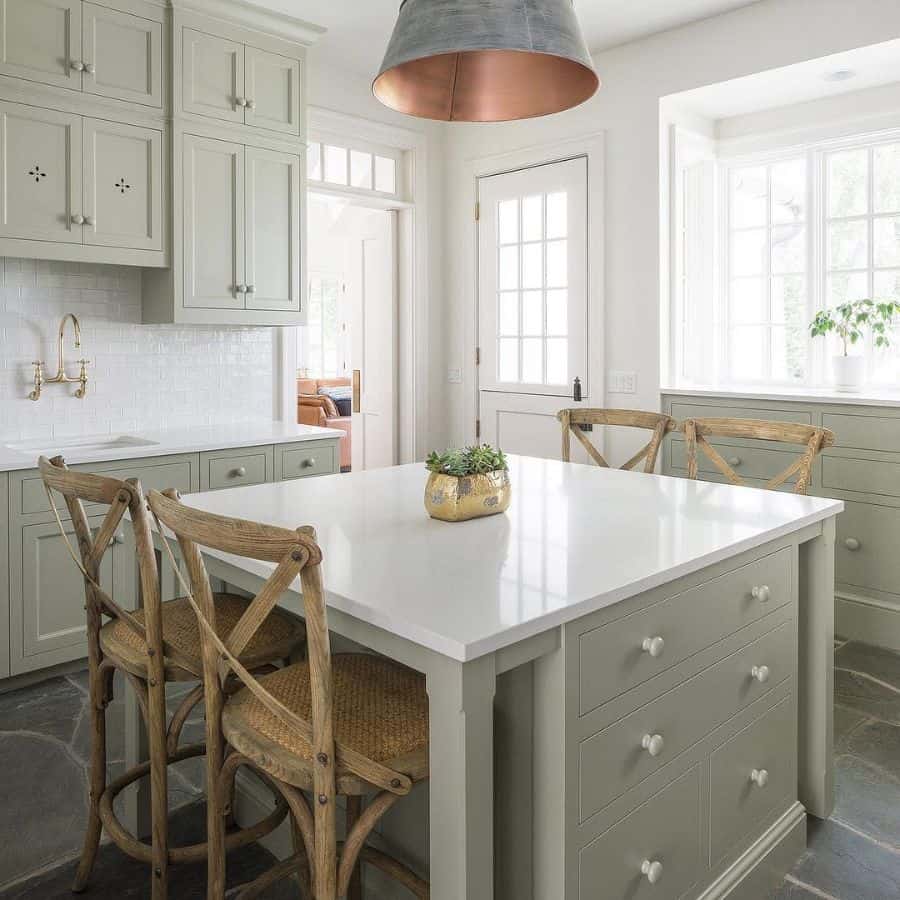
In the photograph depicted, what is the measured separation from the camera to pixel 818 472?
3.62m

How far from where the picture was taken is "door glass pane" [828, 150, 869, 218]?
13.0ft

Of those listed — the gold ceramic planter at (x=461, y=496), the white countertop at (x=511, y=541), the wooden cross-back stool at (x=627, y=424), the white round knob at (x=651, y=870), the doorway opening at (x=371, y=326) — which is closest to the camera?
the white countertop at (x=511, y=541)

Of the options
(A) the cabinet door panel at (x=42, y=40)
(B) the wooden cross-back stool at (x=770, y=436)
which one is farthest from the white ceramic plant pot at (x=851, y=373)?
(A) the cabinet door panel at (x=42, y=40)

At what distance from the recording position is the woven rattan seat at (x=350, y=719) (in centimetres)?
137

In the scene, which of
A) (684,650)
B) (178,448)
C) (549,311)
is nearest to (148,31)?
(178,448)

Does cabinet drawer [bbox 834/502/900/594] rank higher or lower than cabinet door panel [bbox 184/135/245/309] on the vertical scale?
lower

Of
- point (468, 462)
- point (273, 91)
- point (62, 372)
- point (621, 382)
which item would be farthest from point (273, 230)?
point (468, 462)

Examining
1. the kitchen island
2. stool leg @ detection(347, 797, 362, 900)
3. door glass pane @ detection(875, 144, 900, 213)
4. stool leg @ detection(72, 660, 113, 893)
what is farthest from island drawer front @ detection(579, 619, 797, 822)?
door glass pane @ detection(875, 144, 900, 213)

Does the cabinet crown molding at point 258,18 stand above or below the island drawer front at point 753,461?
above

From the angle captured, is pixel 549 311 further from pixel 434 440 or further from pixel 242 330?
pixel 242 330

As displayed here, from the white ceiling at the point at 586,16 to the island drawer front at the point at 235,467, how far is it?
6.63 feet

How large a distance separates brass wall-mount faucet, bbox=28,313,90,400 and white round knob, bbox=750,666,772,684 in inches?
120

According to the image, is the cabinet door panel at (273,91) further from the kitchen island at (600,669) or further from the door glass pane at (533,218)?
the kitchen island at (600,669)

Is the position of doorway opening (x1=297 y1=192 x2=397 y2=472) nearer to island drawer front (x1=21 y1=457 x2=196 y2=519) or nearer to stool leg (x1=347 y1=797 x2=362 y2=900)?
island drawer front (x1=21 y1=457 x2=196 y2=519)
